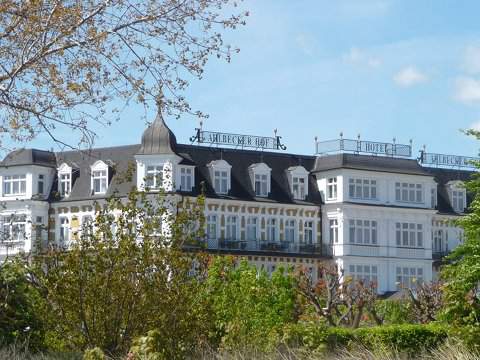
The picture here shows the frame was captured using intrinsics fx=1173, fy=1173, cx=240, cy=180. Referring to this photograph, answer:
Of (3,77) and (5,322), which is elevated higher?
(3,77)

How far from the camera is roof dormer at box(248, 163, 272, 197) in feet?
194

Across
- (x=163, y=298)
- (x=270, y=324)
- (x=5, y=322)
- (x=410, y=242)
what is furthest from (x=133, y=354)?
(x=410, y=242)

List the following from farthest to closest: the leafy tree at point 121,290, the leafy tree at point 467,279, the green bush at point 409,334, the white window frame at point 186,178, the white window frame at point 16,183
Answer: the white window frame at point 16,183 → the white window frame at point 186,178 → the green bush at point 409,334 → the leafy tree at point 467,279 → the leafy tree at point 121,290

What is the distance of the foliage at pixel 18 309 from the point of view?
20.5 meters

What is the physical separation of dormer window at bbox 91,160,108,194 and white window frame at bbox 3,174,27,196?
382cm

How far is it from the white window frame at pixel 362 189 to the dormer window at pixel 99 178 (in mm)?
12596

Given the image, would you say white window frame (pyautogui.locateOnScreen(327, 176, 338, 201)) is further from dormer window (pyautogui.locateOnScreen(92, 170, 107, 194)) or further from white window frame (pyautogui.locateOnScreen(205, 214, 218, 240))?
dormer window (pyautogui.locateOnScreen(92, 170, 107, 194))

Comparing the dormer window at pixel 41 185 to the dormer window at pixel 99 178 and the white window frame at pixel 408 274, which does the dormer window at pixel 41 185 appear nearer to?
the dormer window at pixel 99 178

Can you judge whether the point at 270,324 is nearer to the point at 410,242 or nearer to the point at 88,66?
the point at 88,66

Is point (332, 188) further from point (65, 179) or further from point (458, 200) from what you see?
point (65, 179)

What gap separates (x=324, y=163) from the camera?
2415 inches

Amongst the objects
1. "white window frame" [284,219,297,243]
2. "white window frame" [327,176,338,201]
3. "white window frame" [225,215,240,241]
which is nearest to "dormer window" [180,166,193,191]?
"white window frame" [225,215,240,241]

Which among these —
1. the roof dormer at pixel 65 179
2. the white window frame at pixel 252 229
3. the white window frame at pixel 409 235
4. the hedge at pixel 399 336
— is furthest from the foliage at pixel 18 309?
the white window frame at pixel 409 235

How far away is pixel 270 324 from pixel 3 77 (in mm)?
10551
